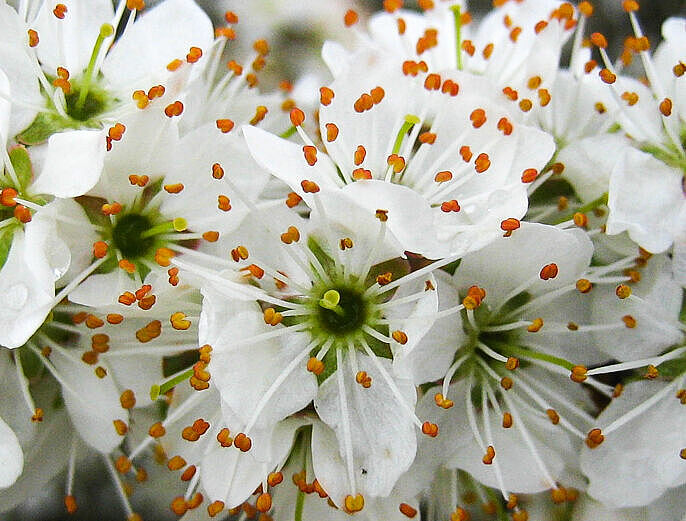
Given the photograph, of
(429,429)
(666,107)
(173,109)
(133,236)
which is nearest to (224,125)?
(173,109)

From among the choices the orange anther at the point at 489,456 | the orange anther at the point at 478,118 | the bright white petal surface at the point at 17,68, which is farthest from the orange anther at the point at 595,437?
the bright white petal surface at the point at 17,68

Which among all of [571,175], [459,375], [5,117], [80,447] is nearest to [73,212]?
[5,117]

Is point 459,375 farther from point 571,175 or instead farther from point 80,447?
point 80,447

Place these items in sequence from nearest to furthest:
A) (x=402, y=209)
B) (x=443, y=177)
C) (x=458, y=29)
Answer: (x=402, y=209)
(x=443, y=177)
(x=458, y=29)

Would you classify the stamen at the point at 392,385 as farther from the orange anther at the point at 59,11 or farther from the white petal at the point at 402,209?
the orange anther at the point at 59,11

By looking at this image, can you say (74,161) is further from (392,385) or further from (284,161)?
(392,385)

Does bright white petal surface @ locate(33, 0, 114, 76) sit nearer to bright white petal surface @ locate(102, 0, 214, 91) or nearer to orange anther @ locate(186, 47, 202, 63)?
bright white petal surface @ locate(102, 0, 214, 91)

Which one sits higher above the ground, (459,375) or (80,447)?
(459,375)

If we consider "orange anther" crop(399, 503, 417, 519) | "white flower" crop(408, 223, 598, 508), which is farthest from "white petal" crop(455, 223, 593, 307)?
"orange anther" crop(399, 503, 417, 519)
